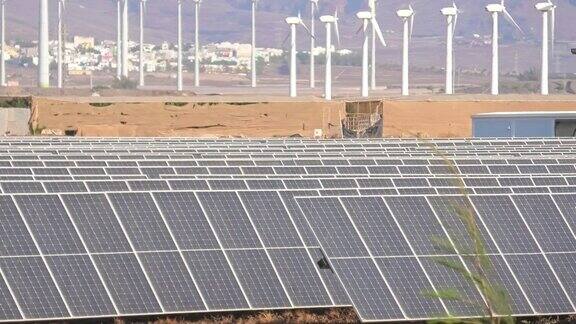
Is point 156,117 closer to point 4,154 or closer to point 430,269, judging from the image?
point 4,154

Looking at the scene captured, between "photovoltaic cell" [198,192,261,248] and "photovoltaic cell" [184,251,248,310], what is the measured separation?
1.41 ft

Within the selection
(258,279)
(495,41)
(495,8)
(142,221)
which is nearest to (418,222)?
(258,279)

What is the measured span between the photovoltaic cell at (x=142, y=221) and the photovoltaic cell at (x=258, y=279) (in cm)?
100

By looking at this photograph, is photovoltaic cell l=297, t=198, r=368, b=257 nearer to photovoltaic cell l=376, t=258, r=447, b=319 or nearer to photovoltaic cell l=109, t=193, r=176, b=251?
photovoltaic cell l=376, t=258, r=447, b=319

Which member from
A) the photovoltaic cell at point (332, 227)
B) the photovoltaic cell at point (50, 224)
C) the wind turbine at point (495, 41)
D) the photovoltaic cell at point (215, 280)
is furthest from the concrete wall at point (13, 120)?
the photovoltaic cell at point (215, 280)

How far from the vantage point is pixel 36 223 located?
20.7 metres

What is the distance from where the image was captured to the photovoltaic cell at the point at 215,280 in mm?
20000

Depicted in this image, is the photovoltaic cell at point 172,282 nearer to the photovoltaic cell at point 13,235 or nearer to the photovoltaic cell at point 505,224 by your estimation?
the photovoltaic cell at point 13,235

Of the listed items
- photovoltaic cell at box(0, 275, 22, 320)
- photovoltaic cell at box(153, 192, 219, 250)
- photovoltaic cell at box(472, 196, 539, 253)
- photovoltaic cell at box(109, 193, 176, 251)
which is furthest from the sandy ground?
photovoltaic cell at box(0, 275, 22, 320)

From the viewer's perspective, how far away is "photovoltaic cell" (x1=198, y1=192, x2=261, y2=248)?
21.2 meters

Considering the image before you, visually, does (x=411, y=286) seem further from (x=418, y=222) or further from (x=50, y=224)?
(x=50, y=224)

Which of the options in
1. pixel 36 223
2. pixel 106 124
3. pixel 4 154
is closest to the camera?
pixel 36 223

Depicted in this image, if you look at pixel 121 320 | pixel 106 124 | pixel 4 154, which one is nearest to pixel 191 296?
pixel 121 320

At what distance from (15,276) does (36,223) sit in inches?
51.6
